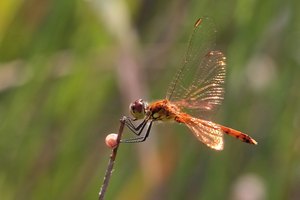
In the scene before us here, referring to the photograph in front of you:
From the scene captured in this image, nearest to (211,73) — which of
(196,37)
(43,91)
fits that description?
(196,37)

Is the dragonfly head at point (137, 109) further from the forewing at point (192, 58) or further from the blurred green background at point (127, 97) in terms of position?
the blurred green background at point (127, 97)

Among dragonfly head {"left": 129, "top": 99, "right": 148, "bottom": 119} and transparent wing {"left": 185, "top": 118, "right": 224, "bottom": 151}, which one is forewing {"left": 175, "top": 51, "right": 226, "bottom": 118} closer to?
transparent wing {"left": 185, "top": 118, "right": 224, "bottom": 151}

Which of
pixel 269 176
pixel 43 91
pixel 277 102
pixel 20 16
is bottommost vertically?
pixel 269 176

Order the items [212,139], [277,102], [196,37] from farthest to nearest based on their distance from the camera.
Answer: [277,102]
[196,37]
[212,139]

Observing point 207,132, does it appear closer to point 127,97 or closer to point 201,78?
point 201,78

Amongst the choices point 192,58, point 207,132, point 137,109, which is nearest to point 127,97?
point 192,58

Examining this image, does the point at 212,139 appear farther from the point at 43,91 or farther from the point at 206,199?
the point at 43,91
